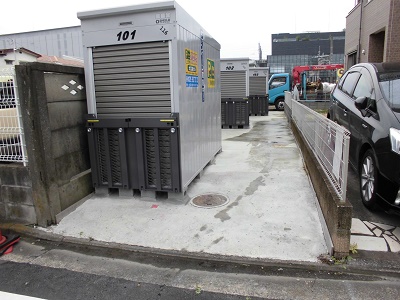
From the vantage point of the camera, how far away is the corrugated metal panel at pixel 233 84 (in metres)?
12.2

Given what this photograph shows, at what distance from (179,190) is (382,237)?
2632mm

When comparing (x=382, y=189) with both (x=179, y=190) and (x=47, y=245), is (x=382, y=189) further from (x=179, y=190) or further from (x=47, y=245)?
(x=47, y=245)

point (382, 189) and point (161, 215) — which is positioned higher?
point (382, 189)

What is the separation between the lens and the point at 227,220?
→ 4.16 meters

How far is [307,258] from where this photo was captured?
10.6 feet

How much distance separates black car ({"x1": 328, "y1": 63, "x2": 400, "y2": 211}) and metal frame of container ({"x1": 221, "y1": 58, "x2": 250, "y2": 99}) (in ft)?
22.7

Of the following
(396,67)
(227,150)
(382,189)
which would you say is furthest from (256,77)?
(382,189)

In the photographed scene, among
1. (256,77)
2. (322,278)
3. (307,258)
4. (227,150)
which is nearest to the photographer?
(322,278)

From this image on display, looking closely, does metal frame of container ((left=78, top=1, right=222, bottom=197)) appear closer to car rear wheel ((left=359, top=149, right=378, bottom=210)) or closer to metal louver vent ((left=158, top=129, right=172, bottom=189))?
metal louver vent ((left=158, top=129, right=172, bottom=189))

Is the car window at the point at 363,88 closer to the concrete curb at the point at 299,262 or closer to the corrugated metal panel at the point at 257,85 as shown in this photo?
the concrete curb at the point at 299,262

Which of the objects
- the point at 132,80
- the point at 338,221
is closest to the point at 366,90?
the point at 338,221

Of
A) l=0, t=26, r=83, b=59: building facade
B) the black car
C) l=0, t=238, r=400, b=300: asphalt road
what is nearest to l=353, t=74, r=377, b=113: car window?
the black car

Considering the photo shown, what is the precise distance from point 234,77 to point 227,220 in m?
8.88

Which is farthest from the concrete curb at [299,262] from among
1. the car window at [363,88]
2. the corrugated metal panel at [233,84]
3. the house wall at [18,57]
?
the house wall at [18,57]
